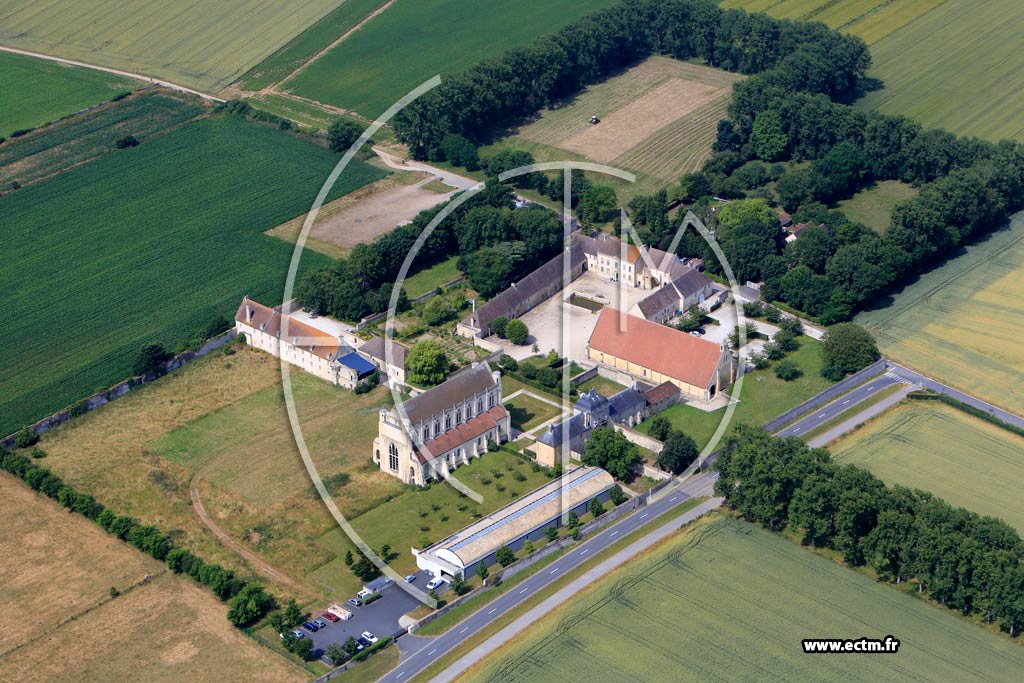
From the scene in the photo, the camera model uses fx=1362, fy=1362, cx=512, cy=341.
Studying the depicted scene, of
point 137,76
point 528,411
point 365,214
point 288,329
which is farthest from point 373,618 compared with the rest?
point 137,76

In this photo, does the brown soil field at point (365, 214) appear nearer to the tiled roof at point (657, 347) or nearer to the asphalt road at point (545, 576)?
the tiled roof at point (657, 347)

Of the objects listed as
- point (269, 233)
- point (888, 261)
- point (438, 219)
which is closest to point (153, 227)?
point (269, 233)

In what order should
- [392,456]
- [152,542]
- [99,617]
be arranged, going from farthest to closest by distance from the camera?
[392,456] < [152,542] < [99,617]

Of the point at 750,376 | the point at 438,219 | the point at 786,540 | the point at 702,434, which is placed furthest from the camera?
the point at 438,219

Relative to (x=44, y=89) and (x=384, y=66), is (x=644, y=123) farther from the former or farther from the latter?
(x=44, y=89)

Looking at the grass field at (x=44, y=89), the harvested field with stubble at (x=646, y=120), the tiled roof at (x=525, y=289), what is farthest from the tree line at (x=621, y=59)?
the grass field at (x=44, y=89)

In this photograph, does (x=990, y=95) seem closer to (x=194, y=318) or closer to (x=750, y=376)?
(x=750, y=376)
